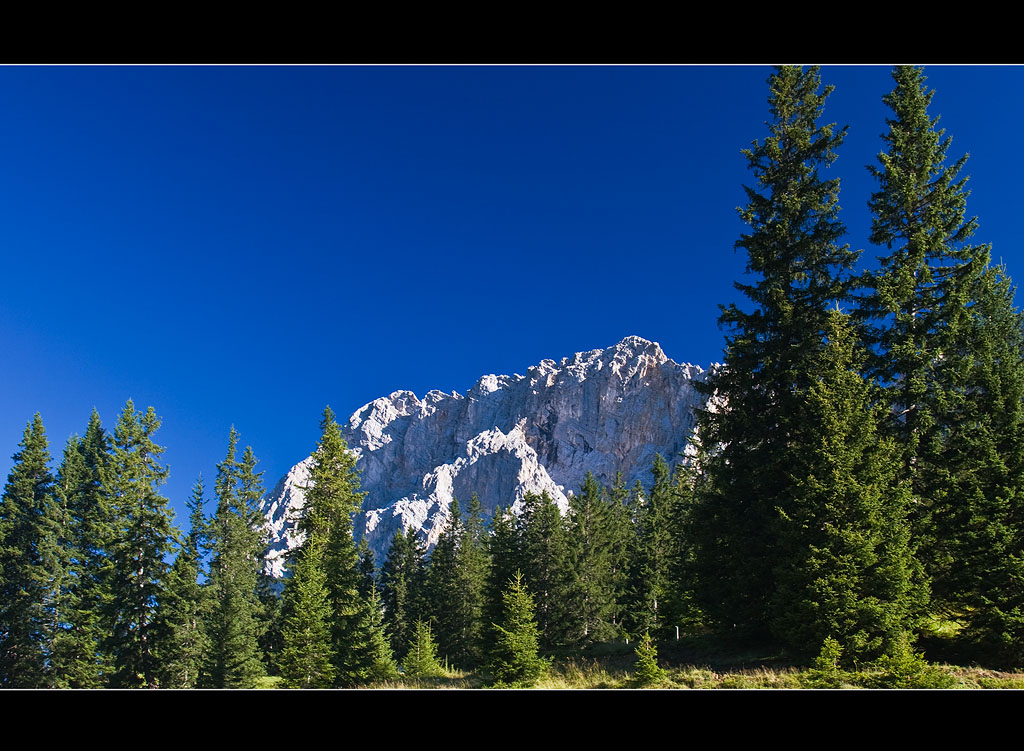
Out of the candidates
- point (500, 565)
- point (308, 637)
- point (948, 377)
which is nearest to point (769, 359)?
point (948, 377)

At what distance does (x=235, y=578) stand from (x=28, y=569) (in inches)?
385

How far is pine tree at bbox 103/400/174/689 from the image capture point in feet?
84.7

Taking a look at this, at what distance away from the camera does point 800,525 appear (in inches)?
542

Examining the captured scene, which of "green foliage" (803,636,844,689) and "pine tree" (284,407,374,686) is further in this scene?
"pine tree" (284,407,374,686)

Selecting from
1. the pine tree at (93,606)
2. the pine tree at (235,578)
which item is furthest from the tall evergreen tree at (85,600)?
the pine tree at (235,578)

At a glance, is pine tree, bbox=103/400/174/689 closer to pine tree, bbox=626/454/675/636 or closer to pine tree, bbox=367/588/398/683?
pine tree, bbox=367/588/398/683

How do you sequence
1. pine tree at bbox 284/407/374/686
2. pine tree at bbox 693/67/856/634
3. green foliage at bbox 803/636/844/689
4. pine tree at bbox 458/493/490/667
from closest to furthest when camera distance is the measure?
green foliage at bbox 803/636/844/689
pine tree at bbox 693/67/856/634
pine tree at bbox 284/407/374/686
pine tree at bbox 458/493/490/667

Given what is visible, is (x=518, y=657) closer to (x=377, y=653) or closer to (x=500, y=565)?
(x=377, y=653)

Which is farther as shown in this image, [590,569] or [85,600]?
[590,569]

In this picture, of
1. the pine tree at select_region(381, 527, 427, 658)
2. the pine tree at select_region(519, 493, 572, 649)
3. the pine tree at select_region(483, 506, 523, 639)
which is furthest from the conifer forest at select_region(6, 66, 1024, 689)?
the pine tree at select_region(381, 527, 427, 658)

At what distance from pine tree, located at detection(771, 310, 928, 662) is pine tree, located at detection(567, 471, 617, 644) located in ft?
80.9

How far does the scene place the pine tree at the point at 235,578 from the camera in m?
26.5
